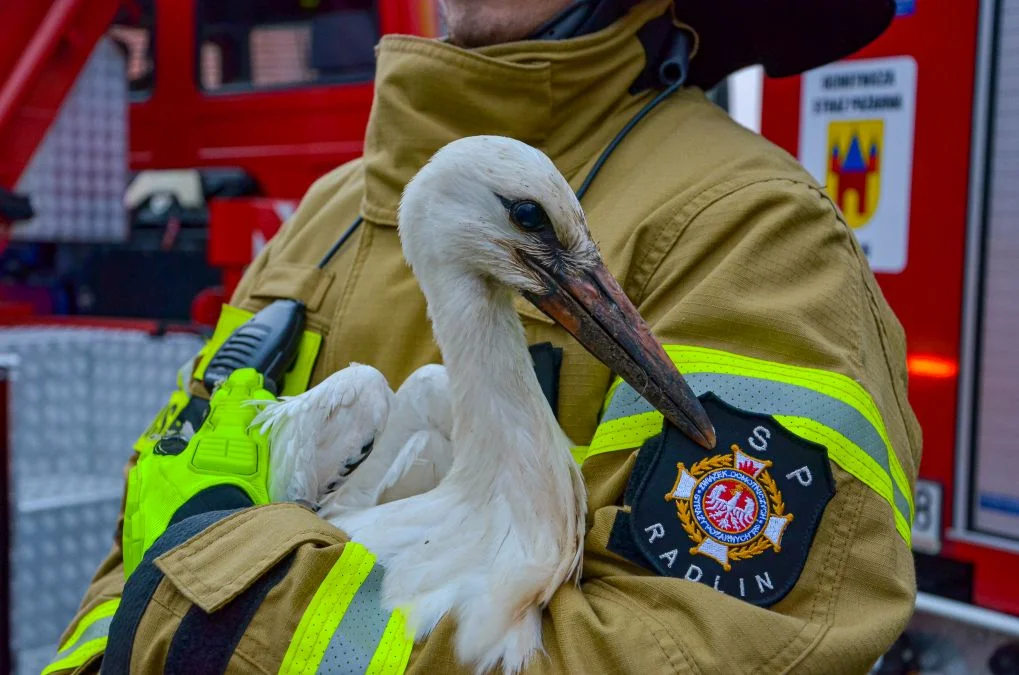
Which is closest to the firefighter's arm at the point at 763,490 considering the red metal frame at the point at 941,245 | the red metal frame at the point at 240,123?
the red metal frame at the point at 941,245

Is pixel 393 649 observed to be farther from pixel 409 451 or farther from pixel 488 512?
pixel 409 451

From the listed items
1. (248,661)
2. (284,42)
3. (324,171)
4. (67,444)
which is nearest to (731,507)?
(248,661)

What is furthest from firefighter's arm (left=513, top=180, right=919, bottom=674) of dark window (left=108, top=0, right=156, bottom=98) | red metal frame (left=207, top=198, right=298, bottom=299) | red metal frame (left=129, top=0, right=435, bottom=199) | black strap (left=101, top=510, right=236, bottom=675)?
dark window (left=108, top=0, right=156, bottom=98)

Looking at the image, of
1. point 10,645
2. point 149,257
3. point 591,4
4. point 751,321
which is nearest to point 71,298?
point 149,257

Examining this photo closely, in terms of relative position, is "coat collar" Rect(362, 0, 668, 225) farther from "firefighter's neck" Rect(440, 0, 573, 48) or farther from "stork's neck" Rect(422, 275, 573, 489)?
"stork's neck" Rect(422, 275, 573, 489)

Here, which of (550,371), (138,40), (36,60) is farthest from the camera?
(138,40)

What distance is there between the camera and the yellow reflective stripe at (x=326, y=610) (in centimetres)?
134

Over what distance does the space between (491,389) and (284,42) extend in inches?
155

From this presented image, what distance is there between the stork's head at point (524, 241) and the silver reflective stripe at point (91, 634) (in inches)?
31.5

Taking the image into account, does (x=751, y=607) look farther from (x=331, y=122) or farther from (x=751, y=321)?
(x=331, y=122)

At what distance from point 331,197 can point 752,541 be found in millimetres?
1285

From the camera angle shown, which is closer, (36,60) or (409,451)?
(409,451)

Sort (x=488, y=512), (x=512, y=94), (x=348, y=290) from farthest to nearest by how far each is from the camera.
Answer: (x=348, y=290) < (x=512, y=94) < (x=488, y=512)

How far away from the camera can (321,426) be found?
1771mm
